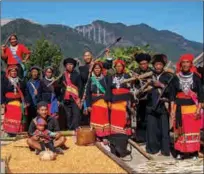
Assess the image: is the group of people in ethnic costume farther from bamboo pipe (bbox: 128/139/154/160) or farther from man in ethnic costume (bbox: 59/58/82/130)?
bamboo pipe (bbox: 128/139/154/160)

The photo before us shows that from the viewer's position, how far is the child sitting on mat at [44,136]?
8234 millimetres

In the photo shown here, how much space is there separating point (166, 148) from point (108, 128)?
1378 mm

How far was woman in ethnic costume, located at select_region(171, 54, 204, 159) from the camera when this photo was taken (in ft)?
26.1

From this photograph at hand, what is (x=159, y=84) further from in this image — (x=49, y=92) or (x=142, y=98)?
(x=49, y=92)

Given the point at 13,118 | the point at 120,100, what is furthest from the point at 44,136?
the point at 13,118

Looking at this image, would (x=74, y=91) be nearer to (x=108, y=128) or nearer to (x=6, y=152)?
(x=108, y=128)

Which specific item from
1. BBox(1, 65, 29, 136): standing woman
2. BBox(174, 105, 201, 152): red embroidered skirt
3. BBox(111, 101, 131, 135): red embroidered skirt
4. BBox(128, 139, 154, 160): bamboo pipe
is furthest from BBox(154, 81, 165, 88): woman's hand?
BBox(1, 65, 29, 136): standing woman

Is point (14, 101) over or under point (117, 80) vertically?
under

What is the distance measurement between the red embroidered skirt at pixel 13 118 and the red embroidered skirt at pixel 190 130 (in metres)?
3.49

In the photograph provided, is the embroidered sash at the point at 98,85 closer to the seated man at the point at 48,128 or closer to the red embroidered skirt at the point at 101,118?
the red embroidered skirt at the point at 101,118

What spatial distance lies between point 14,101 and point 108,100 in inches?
78.6

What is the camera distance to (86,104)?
964 centimetres

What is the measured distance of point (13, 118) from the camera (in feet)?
32.8

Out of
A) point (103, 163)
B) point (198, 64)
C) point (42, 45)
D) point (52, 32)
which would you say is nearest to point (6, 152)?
point (103, 163)
